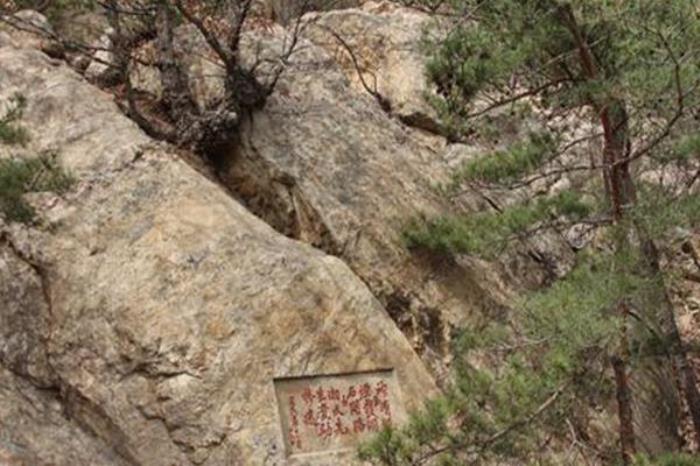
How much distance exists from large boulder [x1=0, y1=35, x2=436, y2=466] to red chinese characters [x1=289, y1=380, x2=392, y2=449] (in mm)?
87

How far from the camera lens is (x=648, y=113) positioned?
20.6 feet

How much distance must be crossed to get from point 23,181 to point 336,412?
2616mm

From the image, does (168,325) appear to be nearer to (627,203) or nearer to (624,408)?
(624,408)

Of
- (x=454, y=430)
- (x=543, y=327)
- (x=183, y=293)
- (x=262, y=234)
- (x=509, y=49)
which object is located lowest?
(x=454, y=430)

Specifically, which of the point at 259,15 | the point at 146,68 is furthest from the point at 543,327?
the point at 259,15

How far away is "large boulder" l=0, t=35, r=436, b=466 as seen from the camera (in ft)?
20.3

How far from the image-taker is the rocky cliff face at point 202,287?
20.4 ft

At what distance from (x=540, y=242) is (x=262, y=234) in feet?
10.7

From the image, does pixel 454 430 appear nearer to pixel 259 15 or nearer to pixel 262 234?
pixel 262 234

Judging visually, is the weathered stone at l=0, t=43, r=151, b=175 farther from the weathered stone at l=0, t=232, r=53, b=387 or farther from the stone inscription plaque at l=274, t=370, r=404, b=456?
the stone inscription plaque at l=274, t=370, r=404, b=456

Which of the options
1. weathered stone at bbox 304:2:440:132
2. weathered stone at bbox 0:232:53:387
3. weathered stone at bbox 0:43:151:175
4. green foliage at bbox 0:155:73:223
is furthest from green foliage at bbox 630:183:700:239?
weathered stone at bbox 304:2:440:132

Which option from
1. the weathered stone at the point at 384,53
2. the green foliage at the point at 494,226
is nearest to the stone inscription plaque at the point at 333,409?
the green foliage at the point at 494,226

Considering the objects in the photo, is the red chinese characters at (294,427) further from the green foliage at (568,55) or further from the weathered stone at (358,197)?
the green foliage at (568,55)

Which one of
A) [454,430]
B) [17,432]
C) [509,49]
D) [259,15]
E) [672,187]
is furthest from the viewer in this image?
[259,15]
